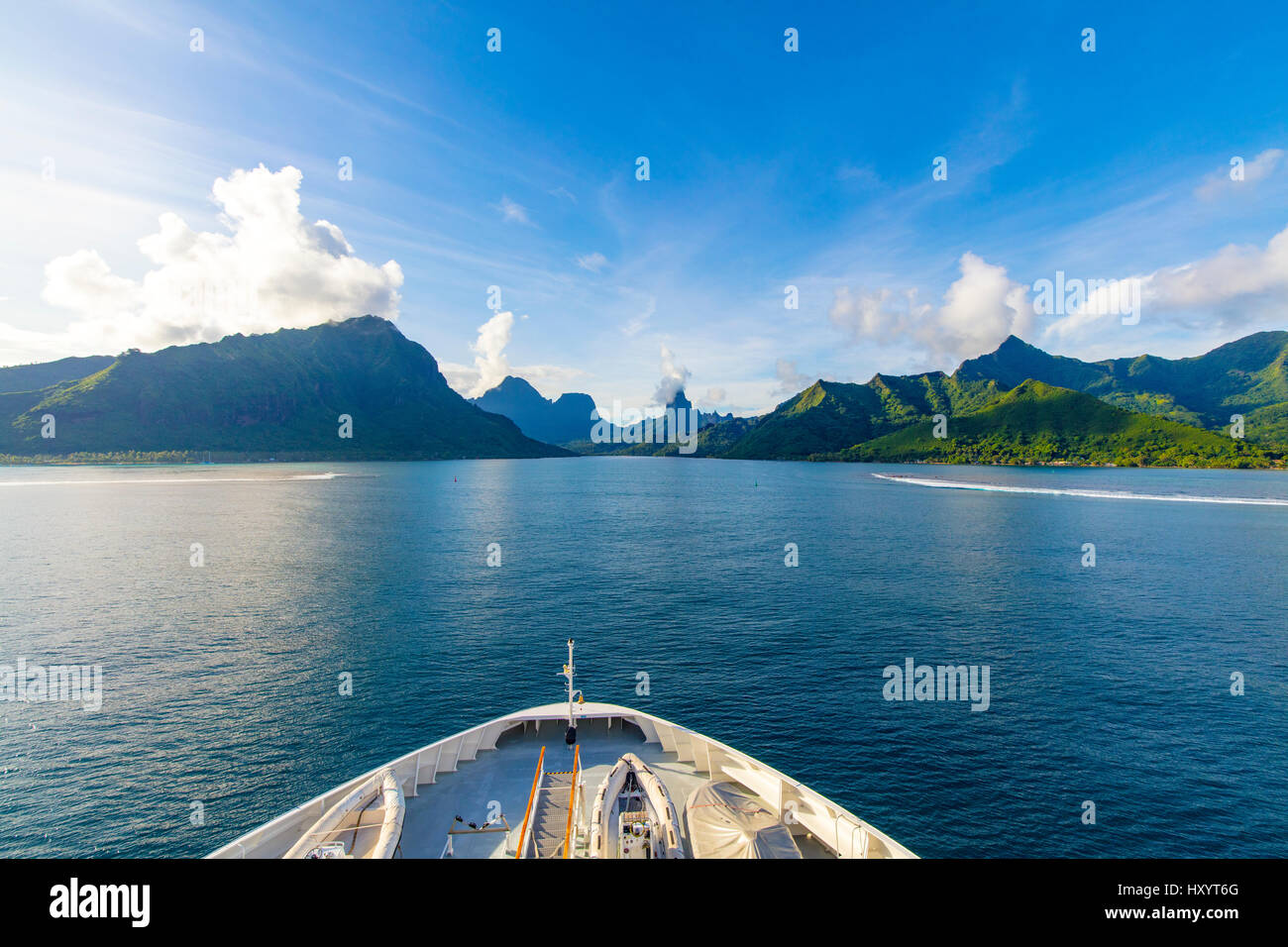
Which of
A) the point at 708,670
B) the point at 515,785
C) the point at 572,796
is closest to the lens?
the point at 572,796

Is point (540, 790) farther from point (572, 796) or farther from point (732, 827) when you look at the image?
point (732, 827)

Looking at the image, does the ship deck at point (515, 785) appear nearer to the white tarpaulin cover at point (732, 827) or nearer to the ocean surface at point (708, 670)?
the white tarpaulin cover at point (732, 827)

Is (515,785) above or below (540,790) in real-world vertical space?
below

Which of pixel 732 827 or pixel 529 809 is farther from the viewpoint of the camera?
pixel 529 809

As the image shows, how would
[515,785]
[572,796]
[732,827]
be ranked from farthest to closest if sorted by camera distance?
[515,785] → [572,796] → [732,827]

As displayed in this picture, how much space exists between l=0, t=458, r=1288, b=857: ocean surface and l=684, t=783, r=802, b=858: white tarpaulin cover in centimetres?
1426

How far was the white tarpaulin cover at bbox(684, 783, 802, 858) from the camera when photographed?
69.4ft

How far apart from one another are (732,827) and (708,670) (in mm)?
33751

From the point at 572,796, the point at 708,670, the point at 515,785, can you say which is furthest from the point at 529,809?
the point at 708,670

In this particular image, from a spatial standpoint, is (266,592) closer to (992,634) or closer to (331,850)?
(331,850)

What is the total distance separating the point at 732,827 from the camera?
2225cm

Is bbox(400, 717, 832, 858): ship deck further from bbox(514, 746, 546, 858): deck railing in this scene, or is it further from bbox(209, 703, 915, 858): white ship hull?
bbox(514, 746, 546, 858): deck railing

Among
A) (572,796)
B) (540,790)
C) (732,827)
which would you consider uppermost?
(732,827)
